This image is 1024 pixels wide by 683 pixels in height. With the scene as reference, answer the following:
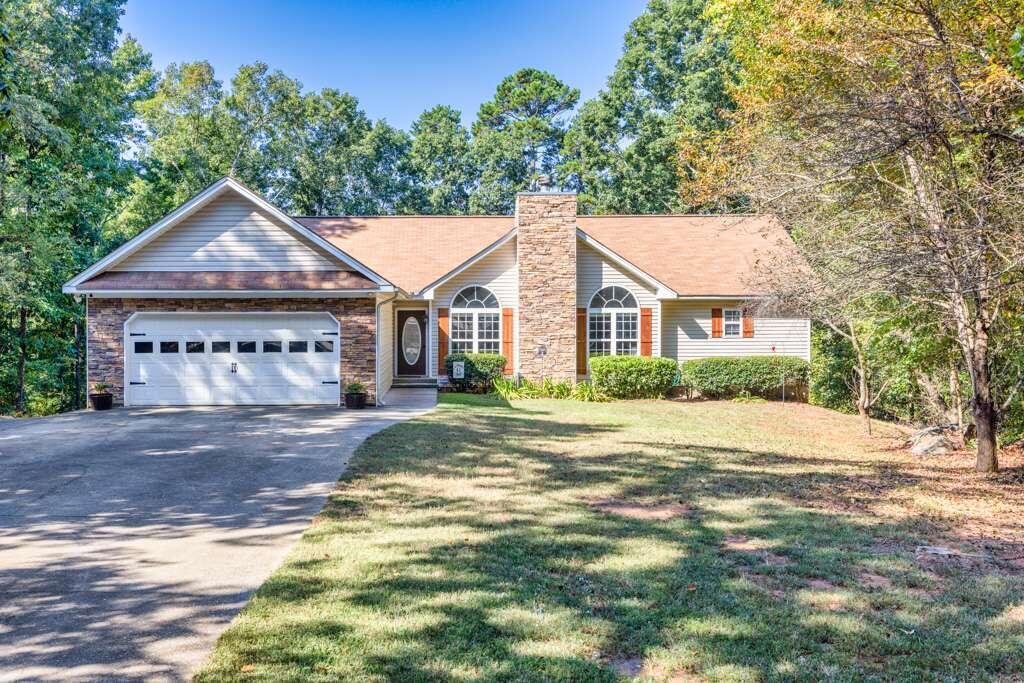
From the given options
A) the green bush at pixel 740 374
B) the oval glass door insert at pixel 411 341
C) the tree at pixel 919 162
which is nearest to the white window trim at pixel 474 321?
the oval glass door insert at pixel 411 341

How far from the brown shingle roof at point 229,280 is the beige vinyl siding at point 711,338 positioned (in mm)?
9585

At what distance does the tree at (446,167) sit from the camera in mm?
38062

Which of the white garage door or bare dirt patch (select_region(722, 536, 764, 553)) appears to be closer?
bare dirt patch (select_region(722, 536, 764, 553))

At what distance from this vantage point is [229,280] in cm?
1505

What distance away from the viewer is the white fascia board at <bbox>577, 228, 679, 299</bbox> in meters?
19.5

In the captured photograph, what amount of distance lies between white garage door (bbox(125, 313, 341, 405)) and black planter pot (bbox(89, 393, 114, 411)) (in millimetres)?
396

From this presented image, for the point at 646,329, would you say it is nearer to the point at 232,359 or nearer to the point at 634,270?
the point at 634,270

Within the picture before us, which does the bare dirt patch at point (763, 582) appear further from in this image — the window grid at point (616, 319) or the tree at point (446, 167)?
the tree at point (446, 167)

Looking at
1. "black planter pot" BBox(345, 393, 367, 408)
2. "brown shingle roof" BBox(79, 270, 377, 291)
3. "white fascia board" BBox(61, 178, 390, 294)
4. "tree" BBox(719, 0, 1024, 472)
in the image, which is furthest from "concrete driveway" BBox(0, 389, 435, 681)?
"tree" BBox(719, 0, 1024, 472)

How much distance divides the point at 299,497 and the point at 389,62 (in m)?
29.0

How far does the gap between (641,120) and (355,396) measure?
25098 mm

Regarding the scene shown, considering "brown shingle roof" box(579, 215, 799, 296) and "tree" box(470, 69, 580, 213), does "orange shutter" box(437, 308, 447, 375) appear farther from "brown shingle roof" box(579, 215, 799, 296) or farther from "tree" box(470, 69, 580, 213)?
"tree" box(470, 69, 580, 213)

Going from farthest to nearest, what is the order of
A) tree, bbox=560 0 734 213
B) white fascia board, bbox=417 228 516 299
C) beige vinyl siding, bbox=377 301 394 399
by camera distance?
tree, bbox=560 0 734 213, white fascia board, bbox=417 228 516 299, beige vinyl siding, bbox=377 301 394 399

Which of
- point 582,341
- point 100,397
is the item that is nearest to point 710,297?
point 582,341
